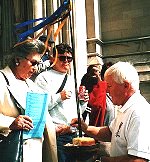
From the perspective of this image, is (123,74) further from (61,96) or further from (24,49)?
(61,96)

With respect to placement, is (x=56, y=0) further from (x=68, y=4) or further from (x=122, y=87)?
(x=122, y=87)

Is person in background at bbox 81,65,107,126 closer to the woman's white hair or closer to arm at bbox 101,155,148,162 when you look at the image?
the woman's white hair

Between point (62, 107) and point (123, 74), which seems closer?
point (123, 74)

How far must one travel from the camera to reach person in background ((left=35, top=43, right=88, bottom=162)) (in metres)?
3.29

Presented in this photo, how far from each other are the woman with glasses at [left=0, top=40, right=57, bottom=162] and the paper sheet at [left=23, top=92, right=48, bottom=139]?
0.19 feet

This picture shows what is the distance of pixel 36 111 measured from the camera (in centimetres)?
263

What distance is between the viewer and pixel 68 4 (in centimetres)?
302

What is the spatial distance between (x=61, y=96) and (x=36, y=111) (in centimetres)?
68

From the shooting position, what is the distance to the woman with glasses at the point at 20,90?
2.51 meters

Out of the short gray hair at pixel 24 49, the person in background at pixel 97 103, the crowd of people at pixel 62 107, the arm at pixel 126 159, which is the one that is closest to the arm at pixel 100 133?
the crowd of people at pixel 62 107

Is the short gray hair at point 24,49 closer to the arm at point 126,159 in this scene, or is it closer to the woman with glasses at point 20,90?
the woman with glasses at point 20,90

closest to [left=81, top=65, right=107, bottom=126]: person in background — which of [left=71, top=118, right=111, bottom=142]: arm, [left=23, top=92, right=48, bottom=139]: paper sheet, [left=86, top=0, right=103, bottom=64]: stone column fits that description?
[left=71, top=118, right=111, bottom=142]: arm

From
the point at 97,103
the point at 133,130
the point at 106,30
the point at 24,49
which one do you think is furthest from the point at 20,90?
the point at 106,30

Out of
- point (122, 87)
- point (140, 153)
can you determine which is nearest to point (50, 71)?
point (122, 87)
